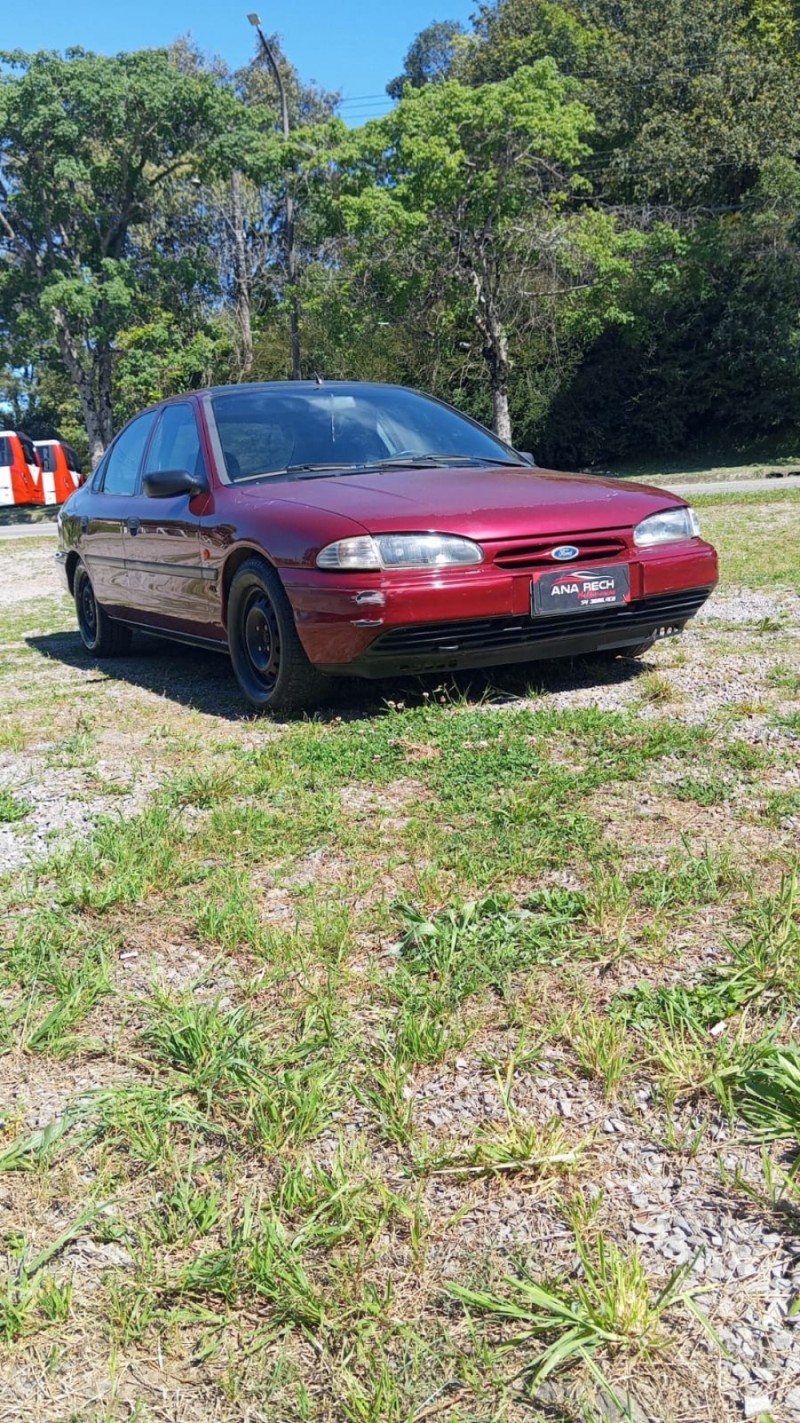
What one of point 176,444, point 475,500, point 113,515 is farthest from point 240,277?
point 475,500

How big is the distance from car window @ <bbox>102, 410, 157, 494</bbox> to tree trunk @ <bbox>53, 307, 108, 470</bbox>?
2423 cm

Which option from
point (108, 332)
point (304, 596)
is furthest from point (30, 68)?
point (304, 596)

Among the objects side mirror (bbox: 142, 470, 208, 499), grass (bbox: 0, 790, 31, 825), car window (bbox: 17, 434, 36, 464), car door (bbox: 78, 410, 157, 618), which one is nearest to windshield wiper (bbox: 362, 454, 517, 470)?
side mirror (bbox: 142, 470, 208, 499)

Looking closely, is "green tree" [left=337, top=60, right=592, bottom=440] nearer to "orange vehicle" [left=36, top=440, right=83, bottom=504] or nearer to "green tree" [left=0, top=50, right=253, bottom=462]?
"green tree" [left=0, top=50, right=253, bottom=462]

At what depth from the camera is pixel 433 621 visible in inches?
191

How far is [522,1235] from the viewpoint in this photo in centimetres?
178

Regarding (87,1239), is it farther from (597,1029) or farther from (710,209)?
(710,209)

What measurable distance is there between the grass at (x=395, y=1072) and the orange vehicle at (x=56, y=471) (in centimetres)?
3788

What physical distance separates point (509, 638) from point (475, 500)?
24.9 inches

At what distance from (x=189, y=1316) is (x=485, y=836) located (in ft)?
6.24

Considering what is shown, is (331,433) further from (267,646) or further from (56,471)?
(56,471)

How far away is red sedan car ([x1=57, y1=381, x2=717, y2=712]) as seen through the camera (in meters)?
4.87

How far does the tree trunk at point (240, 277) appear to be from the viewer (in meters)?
41.6

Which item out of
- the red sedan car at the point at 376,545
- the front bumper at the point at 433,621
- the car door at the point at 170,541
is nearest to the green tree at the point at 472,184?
the car door at the point at 170,541
